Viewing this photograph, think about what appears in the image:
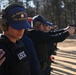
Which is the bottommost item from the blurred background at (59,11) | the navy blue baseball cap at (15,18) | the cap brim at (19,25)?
the blurred background at (59,11)

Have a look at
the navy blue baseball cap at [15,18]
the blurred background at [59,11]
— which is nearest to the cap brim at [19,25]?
the navy blue baseball cap at [15,18]

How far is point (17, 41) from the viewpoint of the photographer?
104 inches

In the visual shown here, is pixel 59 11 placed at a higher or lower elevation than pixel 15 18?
lower

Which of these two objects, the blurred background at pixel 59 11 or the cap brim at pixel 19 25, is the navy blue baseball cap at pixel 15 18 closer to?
the cap brim at pixel 19 25

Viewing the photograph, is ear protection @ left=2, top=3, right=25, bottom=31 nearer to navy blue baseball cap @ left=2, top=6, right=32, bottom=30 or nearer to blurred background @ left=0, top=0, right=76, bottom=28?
navy blue baseball cap @ left=2, top=6, right=32, bottom=30

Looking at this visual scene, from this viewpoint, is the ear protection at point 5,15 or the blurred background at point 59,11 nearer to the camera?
the ear protection at point 5,15

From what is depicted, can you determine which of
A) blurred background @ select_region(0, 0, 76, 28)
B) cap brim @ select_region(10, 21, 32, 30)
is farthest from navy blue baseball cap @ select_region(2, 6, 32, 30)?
blurred background @ select_region(0, 0, 76, 28)

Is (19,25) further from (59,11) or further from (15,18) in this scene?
(59,11)

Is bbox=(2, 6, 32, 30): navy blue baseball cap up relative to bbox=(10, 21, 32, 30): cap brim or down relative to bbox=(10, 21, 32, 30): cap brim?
up

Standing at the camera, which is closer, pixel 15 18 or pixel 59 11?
pixel 15 18

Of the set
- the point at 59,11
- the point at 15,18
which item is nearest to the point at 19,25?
the point at 15,18

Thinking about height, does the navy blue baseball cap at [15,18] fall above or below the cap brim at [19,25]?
above

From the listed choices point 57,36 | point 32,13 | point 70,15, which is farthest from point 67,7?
point 57,36

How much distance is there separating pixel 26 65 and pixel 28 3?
61133 mm
